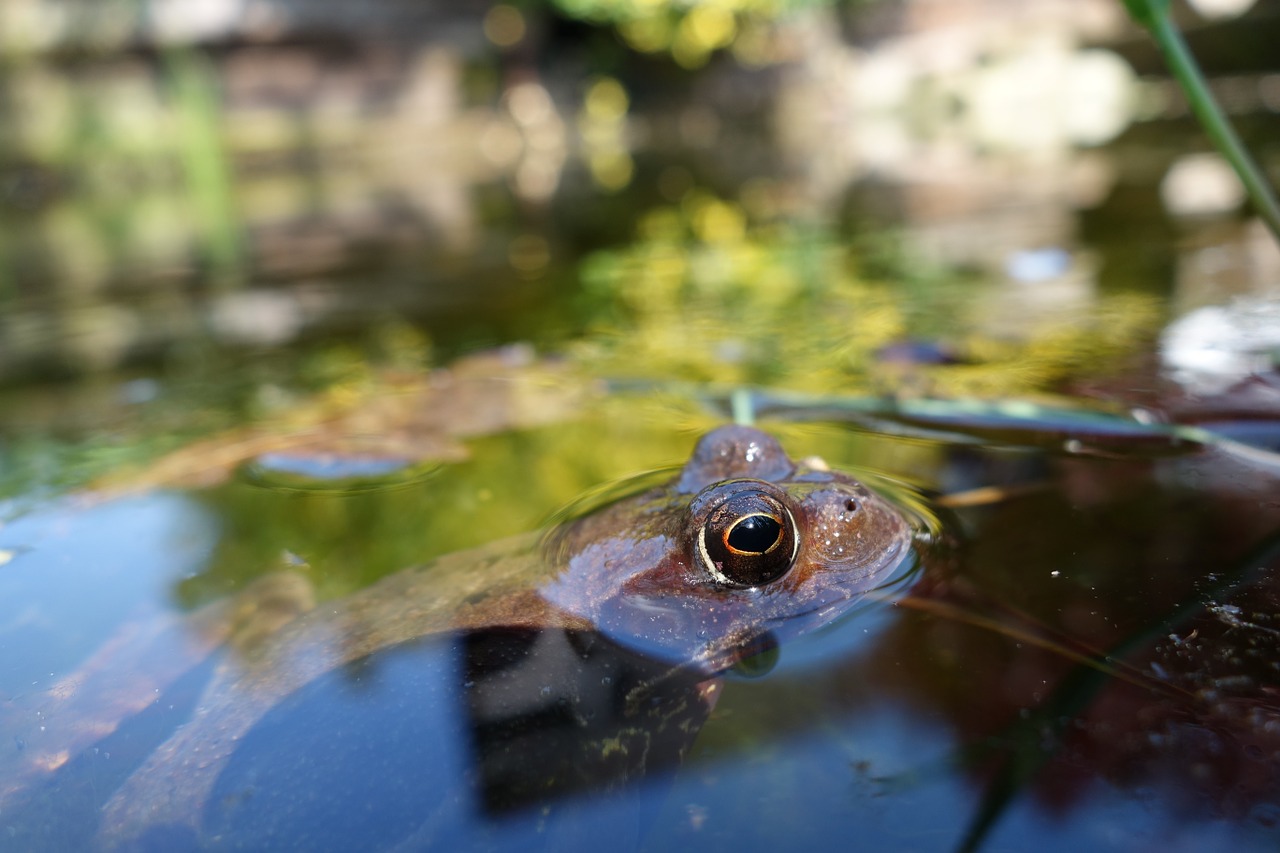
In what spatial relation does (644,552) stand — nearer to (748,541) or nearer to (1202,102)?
(748,541)

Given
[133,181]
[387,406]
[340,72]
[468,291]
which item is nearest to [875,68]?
[340,72]

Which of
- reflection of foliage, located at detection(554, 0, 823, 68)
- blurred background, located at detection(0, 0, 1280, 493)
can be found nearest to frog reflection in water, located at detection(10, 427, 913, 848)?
blurred background, located at detection(0, 0, 1280, 493)

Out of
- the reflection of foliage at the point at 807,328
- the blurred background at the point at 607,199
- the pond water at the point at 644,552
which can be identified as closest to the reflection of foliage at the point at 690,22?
the blurred background at the point at 607,199

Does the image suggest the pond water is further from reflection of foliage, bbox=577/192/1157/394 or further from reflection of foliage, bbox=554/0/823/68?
reflection of foliage, bbox=554/0/823/68

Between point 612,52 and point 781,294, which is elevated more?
point 612,52

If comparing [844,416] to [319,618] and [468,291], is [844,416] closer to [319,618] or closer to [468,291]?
[319,618]

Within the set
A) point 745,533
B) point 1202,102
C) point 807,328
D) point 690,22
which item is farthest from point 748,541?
point 690,22

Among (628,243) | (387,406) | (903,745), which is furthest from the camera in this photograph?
(628,243)
